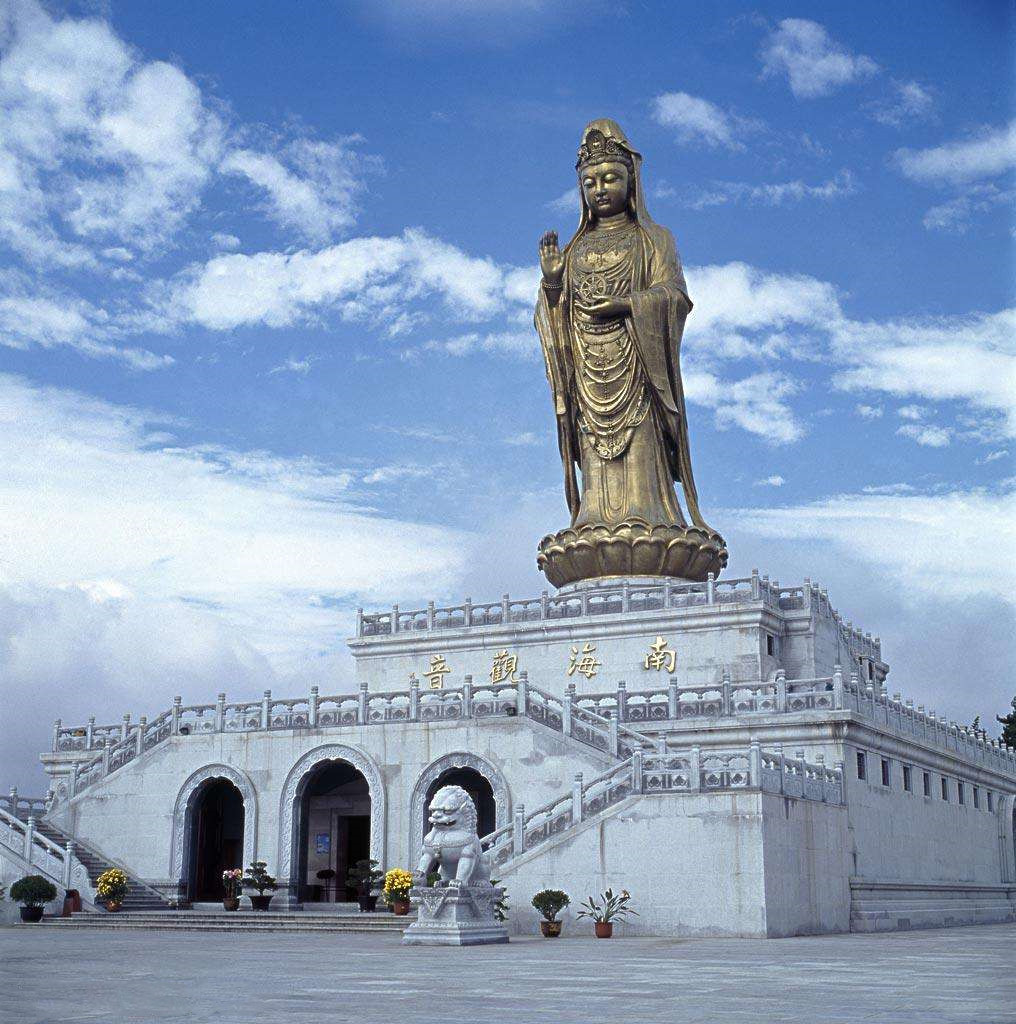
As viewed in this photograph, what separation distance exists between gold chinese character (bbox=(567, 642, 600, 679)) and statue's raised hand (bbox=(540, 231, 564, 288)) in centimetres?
1229

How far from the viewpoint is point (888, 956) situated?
1812 cm

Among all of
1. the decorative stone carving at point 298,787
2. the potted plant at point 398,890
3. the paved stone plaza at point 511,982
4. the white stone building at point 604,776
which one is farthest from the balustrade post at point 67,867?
the paved stone plaza at point 511,982

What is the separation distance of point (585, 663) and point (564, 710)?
24.3 feet

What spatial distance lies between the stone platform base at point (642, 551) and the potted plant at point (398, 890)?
1408 centimetres

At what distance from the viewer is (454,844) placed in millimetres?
21984

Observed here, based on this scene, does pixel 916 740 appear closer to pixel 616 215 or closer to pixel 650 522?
pixel 650 522

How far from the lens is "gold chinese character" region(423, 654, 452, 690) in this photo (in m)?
38.7

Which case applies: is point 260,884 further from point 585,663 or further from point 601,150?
point 601,150

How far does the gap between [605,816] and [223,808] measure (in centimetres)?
1454

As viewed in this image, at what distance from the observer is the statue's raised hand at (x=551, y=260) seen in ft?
140

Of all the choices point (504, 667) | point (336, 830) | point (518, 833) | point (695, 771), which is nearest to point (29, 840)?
point (336, 830)

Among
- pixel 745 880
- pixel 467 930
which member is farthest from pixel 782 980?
pixel 745 880

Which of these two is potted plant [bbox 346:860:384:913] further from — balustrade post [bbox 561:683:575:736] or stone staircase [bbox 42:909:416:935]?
balustrade post [bbox 561:683:575:736]

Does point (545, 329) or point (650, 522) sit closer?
point (650, 522)
